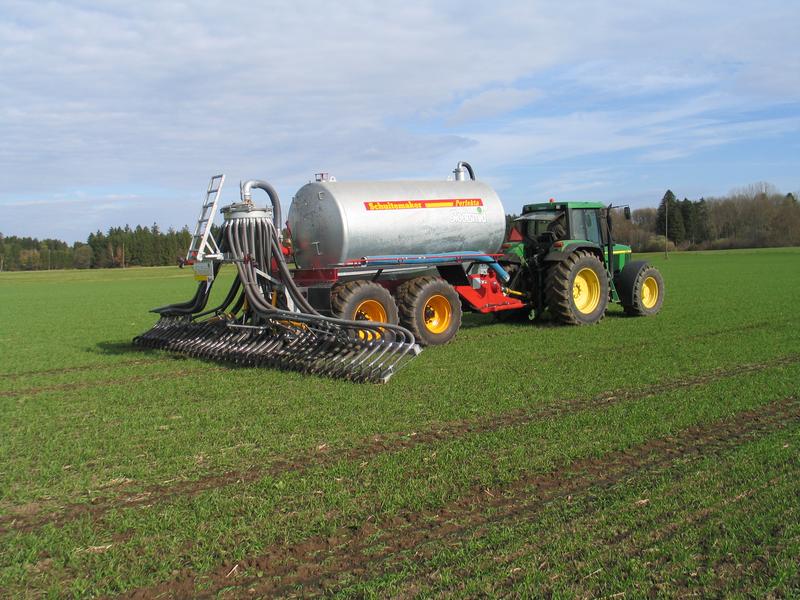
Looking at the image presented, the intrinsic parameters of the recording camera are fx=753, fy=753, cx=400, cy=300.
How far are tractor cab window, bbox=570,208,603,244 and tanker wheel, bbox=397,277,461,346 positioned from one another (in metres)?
3.31

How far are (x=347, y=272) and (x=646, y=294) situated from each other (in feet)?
24.4

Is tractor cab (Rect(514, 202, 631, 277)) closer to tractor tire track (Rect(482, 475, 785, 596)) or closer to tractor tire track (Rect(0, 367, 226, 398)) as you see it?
tractor tire track (Rect(0, 367, 226, 398))

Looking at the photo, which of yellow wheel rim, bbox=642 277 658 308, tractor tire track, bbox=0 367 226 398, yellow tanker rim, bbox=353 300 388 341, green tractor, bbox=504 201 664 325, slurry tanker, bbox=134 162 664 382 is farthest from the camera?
yellow wheel rim, bbox=642 277 658 308

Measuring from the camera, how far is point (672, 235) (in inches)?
3145

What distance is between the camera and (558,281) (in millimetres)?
13750

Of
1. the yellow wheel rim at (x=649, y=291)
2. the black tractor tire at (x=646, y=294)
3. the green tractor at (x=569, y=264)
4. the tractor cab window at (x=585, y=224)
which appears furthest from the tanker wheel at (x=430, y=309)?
the yellow wheel rim at (x=649, y=291)

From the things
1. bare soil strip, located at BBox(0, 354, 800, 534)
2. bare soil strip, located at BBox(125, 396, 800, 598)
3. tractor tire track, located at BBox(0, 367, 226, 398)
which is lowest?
bare soil strip, located at BBox(125, 396, 800, 598)

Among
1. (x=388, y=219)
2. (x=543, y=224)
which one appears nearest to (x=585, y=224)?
(x=543, y=224)

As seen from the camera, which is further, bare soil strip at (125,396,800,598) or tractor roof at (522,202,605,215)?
tractor roof at (522,202,605,215)

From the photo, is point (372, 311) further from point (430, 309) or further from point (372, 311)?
point (430, 309)

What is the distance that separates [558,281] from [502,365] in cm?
422

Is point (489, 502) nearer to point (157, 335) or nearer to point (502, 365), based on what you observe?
point (502, 365)

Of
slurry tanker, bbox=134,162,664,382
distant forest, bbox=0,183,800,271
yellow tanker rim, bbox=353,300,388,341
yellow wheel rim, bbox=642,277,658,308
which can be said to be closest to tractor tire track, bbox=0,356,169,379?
slurry tanker, bbox=134,162,664,382

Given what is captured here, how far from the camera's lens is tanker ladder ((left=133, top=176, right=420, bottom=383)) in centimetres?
945
